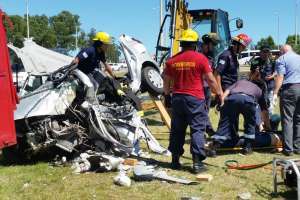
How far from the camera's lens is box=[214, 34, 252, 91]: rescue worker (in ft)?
27.9

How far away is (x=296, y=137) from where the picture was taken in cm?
848

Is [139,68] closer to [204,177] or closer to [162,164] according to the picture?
[162,164]

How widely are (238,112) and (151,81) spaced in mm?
2799

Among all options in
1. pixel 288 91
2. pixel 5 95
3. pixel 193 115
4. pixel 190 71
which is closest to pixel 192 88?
pixel 190 71

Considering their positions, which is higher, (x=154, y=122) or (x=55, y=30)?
(x=55, y=30)

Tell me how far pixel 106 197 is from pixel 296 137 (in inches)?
151

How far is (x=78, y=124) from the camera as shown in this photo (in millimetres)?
7934

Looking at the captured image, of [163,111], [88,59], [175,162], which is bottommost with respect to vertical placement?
[175,162]

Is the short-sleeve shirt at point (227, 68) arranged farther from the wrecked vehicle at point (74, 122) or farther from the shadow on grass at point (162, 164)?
the shadow on grass at point (162, 164)

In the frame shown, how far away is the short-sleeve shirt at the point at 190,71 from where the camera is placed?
22.8 feet

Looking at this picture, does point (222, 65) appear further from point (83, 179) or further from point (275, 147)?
point (83, 179)

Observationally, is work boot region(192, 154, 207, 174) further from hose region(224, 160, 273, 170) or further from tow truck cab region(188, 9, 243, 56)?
tow truck cab region(188, 9, 243, 56)

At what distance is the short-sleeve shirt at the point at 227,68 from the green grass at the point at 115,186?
5.47 ft

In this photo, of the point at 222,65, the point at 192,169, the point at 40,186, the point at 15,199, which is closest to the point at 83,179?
the point at 40,186
